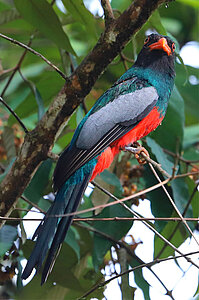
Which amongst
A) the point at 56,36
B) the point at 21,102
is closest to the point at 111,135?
the point at 56,36

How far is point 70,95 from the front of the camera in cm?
293

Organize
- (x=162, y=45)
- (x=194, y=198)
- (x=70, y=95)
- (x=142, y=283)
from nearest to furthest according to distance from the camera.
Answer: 1. (x=70, y=95)
2. (x=142, y=283)
3. (x=194, y=198)
4. (x=162, y=45)

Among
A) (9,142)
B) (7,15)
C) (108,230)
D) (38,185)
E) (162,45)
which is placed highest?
(7,15)

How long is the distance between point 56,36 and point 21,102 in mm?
874

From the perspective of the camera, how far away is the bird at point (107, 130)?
9.83 feet

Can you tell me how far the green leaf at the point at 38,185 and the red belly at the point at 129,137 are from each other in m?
0.38

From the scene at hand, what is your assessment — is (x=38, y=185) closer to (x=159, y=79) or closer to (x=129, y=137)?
(x=129, y=137)

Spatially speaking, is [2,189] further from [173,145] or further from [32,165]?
[173,145]

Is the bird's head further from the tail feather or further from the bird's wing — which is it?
the tail feather

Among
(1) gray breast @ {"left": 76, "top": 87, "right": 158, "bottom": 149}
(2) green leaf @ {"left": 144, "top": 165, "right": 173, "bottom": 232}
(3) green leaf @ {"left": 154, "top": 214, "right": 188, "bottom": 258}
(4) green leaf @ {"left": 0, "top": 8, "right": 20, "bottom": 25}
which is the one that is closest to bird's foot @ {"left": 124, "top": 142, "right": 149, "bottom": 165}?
(1) gray breast @ {"left": 76, "top": 87, "right": 158, "bottom": 149}

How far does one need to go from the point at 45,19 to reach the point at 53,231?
1365mm

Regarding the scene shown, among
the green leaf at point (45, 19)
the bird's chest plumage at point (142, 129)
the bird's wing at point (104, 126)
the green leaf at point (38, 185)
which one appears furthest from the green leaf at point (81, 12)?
the green leaf at point (38, 185)

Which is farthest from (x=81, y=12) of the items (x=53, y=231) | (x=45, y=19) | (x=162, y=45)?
(x=53, y=231)

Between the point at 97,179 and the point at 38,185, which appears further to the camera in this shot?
the point at 97,179
